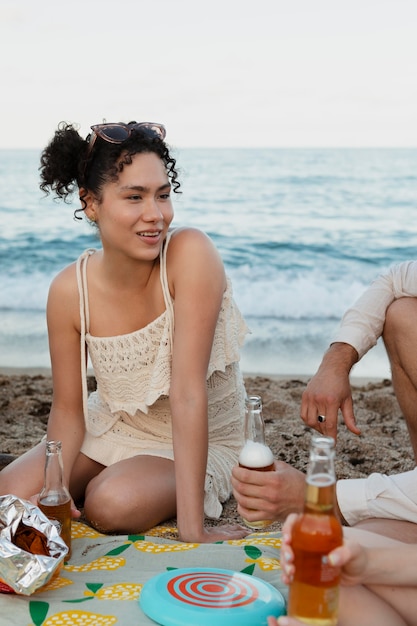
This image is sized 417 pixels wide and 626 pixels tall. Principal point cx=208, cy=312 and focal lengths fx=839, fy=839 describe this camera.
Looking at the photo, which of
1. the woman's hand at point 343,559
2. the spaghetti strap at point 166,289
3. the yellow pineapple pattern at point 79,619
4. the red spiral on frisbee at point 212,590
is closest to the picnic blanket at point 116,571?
the yellow pineapple pattern at point 79,619

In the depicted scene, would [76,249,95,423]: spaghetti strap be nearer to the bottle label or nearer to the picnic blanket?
the picnic blanket

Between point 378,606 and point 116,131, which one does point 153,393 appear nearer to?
point 116,131

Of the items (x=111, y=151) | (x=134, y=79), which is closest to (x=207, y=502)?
(x=111, y=151)

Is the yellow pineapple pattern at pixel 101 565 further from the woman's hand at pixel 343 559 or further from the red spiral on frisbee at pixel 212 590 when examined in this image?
the woman's hand at pixel 343 559

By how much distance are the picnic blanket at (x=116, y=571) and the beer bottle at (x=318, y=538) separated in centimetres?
77

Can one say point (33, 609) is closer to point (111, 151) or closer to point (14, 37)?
point (111, 151)

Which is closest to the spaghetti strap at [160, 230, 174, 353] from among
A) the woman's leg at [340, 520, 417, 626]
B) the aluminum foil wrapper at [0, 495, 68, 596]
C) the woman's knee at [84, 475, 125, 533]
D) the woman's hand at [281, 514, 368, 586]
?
the woman's knee at [84, 475, 125, 533]

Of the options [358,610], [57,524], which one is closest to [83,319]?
[57,524]

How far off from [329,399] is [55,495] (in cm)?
106

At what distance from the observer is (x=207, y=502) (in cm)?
364

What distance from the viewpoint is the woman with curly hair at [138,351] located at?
338cm

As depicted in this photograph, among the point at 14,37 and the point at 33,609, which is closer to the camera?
the point at 33,609

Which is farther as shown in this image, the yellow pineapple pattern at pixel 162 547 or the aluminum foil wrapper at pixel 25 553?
the yellow pineapple pattern at pixel 162 547

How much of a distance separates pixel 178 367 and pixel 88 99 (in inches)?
854
